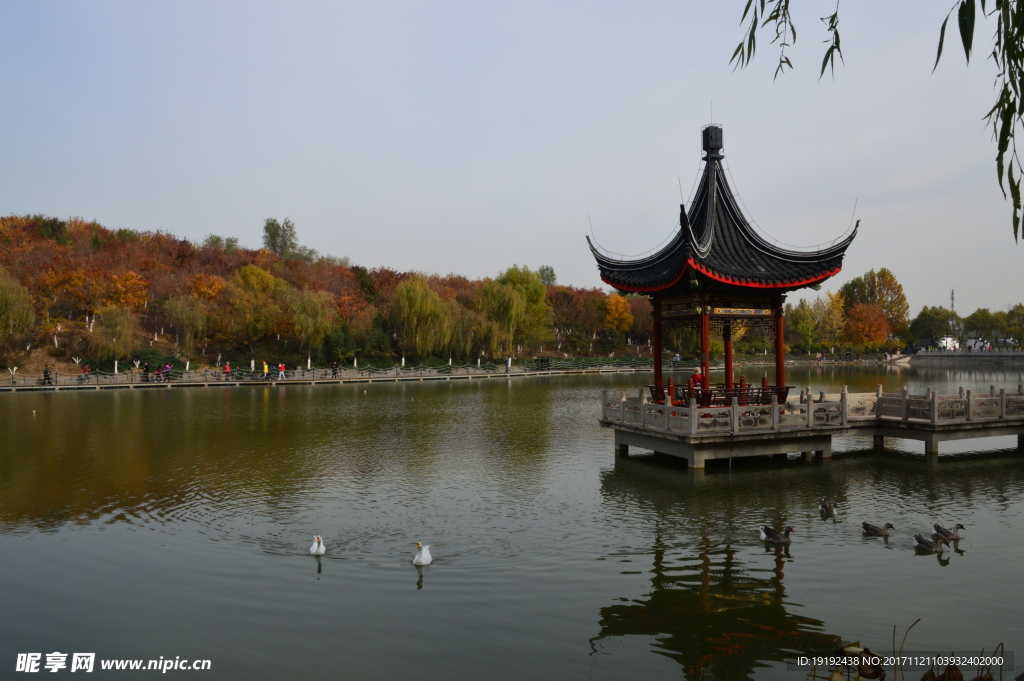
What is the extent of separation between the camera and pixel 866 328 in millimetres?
70875

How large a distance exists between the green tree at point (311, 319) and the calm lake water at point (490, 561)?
27158 mm

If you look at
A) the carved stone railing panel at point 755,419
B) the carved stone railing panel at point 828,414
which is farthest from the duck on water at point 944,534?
the carved stone railing panel at point 828,414

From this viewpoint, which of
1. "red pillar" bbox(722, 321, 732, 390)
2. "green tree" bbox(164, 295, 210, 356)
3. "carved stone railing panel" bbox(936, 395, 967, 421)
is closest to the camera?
"carved stone railing panel" bbox(936, 395, 967, 421)

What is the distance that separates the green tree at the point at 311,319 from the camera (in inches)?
1750

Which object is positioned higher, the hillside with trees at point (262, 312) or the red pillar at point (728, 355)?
the hillside with trees at point (262, 312)

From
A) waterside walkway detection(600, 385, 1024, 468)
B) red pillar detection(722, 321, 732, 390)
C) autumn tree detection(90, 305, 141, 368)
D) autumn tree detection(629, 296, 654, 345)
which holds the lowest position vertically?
waterside walkway detection(600, 385, 1024, 468)

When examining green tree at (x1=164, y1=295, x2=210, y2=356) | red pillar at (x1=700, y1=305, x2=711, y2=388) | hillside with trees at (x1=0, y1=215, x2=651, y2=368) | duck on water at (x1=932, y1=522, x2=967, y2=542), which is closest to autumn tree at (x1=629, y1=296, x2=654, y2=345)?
hillside with trees at (x1=0, y1=215, x2=651, y2=368)

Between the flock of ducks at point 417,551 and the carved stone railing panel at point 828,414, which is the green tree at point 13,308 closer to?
the flock of ducks at point 417,551

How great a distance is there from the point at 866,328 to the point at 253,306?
57527mm

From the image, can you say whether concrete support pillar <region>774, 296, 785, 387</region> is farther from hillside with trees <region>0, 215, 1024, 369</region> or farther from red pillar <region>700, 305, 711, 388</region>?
hillside with trees <region>0, 215, 1024, 369</region>

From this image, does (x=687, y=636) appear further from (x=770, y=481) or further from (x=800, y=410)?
(x=800, y=410)

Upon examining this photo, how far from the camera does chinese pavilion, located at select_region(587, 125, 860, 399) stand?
1518cm

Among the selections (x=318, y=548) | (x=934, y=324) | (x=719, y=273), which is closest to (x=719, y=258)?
(x=719, y=273)

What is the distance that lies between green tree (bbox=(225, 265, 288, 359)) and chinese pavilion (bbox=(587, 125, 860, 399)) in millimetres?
33781
